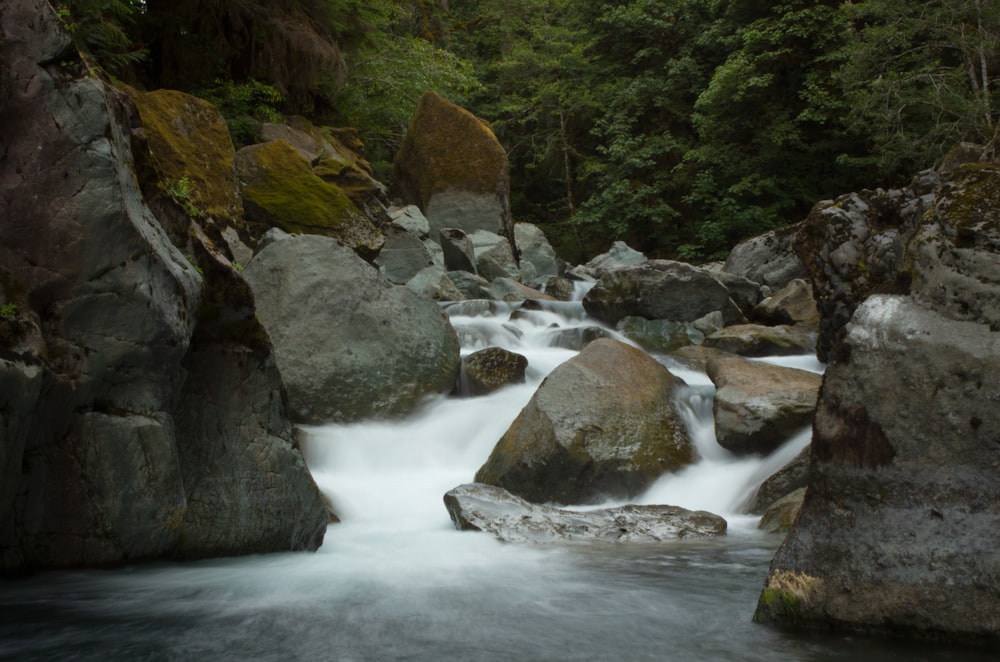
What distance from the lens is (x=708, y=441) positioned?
23.2 ft

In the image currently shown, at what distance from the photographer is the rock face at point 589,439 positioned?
6.21m

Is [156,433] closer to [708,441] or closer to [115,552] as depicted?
[115,552]

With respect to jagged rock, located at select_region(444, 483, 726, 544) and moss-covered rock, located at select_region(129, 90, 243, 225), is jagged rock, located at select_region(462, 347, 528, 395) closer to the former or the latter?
jagged rock, located at select_region(444, 483, 726, 544)

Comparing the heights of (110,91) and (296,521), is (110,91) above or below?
above

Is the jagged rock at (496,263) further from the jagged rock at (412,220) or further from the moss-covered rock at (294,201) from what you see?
the moss-covered rock at (294,201)

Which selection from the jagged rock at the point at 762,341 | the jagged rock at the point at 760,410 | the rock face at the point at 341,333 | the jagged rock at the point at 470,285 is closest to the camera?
the jagged rock at the point at 760,410

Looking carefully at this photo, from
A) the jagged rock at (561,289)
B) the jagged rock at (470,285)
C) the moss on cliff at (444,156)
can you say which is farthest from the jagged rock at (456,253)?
the moss on cliff at (444,156)

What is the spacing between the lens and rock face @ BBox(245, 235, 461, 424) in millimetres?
7445

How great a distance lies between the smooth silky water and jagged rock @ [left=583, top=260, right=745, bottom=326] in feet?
21.9

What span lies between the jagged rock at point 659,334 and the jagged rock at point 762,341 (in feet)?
1.24

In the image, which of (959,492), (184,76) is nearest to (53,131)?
(959,492)

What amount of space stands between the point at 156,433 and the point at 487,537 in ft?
7.44

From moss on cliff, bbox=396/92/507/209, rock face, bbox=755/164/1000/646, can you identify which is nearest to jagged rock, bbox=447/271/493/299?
moss on cliff, bbox=396/92/507/209

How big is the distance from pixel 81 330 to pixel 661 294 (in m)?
10.1
